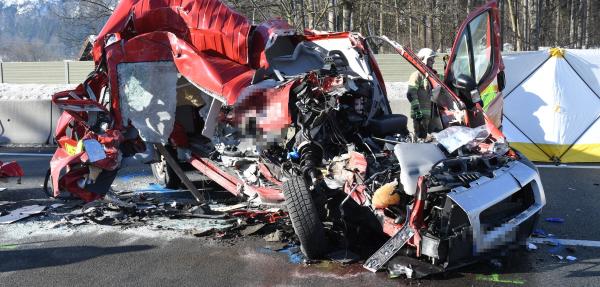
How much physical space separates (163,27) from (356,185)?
2.99m

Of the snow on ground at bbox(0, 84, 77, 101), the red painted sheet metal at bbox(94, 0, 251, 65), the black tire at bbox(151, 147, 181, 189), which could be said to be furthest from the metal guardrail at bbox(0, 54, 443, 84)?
the red painted sheet metal at bbox(94, 0, 251, 65)

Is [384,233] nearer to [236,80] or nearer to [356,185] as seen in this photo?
[356,185]

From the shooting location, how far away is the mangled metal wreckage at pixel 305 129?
4109 mm

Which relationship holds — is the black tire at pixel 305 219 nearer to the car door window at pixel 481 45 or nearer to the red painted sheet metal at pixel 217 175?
the red painted sheet metal at pixel 217 175

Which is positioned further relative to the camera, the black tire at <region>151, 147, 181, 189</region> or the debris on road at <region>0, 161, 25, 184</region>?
the black tire at <region>151, 147, 181, 189</region>

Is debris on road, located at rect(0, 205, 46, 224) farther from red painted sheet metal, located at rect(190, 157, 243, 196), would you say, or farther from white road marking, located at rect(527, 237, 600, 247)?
white road marking, located at rect(527, 237, 600, 247)

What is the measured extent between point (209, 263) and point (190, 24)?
8.69ft

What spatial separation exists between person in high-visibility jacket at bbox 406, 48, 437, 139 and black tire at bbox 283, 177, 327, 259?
1841mm

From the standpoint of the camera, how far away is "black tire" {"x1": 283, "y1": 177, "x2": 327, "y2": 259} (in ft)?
14.4

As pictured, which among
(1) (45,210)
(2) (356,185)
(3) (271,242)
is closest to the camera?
(2) (356,185)

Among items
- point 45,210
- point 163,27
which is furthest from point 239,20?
point 45,210

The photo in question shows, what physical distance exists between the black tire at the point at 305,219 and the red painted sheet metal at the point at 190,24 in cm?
183

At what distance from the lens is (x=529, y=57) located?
30.8ft

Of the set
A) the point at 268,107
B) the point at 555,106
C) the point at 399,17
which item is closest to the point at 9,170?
the point at 268,107
